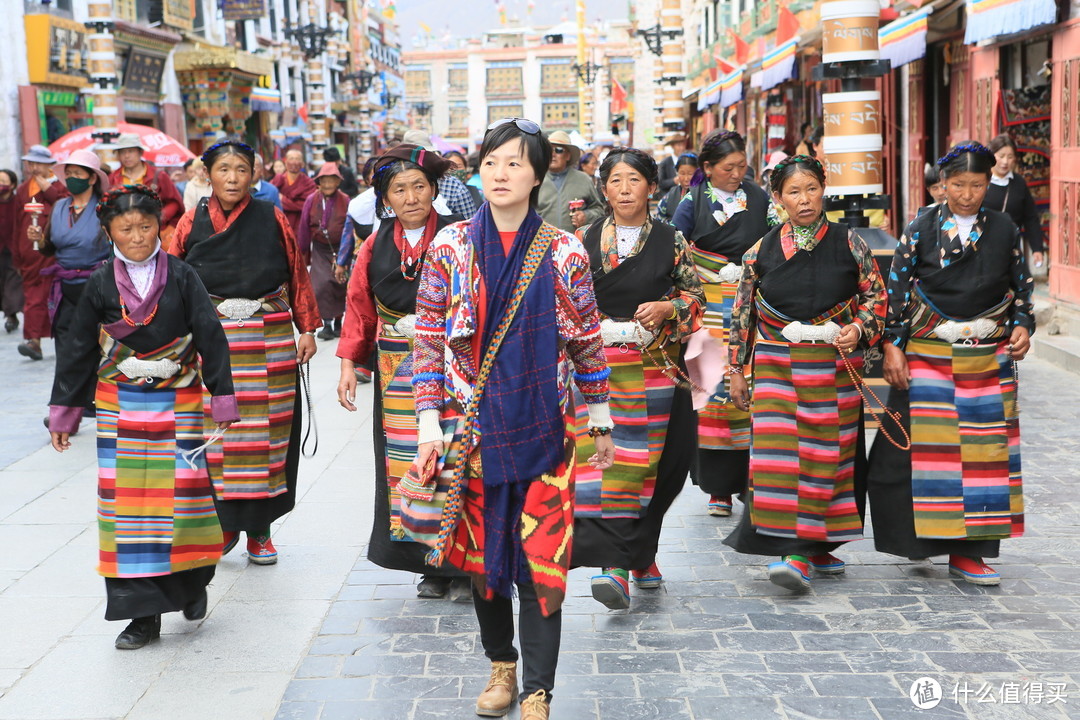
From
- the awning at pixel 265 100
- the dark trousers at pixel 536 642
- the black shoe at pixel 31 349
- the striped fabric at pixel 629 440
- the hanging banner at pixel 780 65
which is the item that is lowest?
the dark trousers at pixel 536 642

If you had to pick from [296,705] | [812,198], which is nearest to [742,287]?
[812,198]

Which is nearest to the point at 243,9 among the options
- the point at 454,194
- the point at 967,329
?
the point at 454,194

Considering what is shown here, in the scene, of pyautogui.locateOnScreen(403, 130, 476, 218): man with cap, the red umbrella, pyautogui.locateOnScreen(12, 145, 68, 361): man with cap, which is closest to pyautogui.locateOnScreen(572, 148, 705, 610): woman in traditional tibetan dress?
pyautogui.locateOnScreen(403, 130, 476, 218): man with cap

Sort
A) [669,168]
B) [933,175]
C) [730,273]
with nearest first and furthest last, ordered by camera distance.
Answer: [730,273], [933,175], [669,168]

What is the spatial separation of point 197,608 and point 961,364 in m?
3.08

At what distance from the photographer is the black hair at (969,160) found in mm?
4840

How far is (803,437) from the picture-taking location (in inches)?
195

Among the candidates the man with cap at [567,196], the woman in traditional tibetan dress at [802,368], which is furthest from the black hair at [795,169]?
the man with cap at [567,196]

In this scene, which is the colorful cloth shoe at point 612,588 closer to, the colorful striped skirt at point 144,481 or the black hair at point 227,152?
the colorful striped skirt at point 144,481

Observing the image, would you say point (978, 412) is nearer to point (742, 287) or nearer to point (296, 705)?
point (742, 287)

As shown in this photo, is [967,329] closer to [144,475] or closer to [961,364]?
[961,364]

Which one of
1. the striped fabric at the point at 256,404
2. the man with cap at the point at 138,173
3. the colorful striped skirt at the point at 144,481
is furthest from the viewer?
the man with cap at the point at 138,173

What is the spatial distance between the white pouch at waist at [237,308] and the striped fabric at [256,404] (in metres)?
0.02

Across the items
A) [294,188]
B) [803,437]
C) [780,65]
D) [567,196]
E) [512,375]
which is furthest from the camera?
[780,65]
